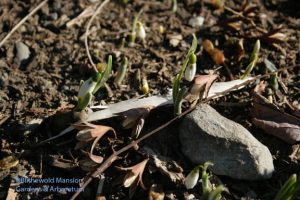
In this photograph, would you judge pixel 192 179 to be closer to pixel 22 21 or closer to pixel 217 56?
pixel 217 56

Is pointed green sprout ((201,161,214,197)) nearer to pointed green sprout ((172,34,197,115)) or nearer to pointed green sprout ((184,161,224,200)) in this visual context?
pointed green sprout ((184,161,224,200))

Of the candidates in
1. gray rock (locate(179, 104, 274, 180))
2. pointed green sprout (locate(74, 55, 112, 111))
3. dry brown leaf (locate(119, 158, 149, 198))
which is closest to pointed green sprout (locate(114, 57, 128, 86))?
pointed green sprout (locate(74, 55, 112, 111))

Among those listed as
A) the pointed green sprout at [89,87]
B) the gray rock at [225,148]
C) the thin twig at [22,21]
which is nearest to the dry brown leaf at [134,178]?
the gray rock at [225,148]

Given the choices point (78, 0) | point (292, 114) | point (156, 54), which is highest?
point (78, 0)

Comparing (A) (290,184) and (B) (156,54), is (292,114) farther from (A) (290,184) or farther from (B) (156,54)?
(B) (156,54)

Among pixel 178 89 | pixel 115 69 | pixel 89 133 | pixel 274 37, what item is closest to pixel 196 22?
pixel 274 37

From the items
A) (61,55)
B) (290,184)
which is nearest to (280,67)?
(290,184)
